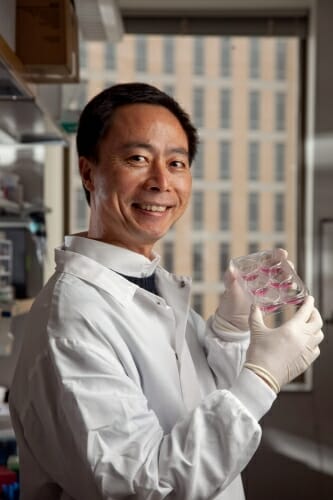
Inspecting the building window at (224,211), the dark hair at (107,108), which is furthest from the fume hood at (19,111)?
the building window at (224,211)

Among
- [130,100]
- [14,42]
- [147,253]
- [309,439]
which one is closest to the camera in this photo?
[130,100]

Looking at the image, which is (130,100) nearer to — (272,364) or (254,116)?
(272,364)

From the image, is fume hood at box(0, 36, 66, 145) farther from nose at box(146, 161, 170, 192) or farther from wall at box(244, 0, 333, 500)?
wall at box(244, 0, 333, 500)

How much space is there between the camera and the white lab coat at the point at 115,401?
0.92 metres

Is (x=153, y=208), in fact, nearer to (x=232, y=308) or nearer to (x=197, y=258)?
(x=232, y=308)

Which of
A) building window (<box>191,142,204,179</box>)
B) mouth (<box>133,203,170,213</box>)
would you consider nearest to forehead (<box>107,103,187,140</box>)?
mouth (<box>133,203,170,213</box>)

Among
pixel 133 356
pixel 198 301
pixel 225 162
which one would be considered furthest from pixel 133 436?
pixel 225 162

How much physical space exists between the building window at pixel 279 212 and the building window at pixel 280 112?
0.40 m

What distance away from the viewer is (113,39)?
10.8ft

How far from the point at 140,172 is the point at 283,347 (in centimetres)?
40

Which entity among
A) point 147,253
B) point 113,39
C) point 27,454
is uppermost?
point 113,39

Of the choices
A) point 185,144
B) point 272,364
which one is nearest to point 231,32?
point 185,144

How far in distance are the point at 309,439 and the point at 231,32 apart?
2.37m

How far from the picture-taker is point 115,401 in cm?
94
